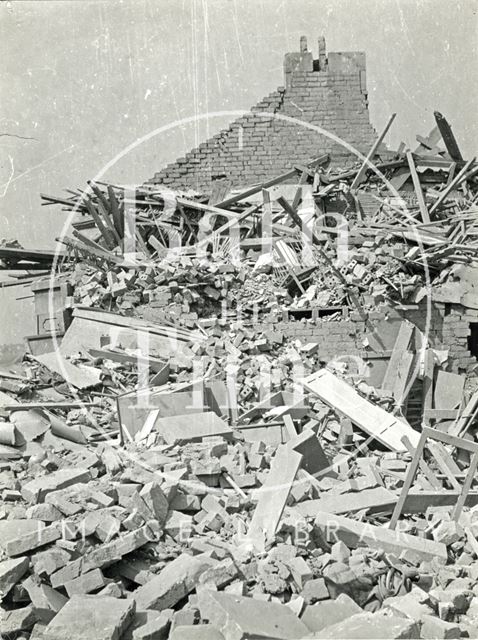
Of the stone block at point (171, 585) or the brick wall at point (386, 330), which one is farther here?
the brick wall at point (386, 330)

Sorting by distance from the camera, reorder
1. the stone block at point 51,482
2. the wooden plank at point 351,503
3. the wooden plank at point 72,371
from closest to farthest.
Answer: the stone block at point 51,482, the wooden plank at point 351,503, the wooden plank at point 72,371

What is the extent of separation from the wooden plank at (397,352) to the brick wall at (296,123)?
259 inches

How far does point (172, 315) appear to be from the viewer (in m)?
10.5

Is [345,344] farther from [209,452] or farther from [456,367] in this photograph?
[209,452]

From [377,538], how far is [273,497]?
0.91 meters

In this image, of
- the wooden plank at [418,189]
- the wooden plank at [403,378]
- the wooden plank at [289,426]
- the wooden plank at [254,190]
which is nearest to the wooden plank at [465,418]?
the wooden plank at [403,378]

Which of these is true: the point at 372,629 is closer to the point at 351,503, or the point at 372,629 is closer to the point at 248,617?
the point at 248,617

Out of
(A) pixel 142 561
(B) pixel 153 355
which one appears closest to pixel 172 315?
(B) pixel 153 355

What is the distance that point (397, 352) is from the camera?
32.8 ft

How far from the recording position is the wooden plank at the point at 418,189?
41.0 feet

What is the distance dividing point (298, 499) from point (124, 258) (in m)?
7.58

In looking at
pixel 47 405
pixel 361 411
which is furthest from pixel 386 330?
pixel 47 405

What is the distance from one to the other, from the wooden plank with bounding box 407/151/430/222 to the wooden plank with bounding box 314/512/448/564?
28.0ft

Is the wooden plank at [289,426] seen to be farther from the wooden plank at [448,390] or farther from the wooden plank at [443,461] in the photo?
the wooden plank at [448,390]
